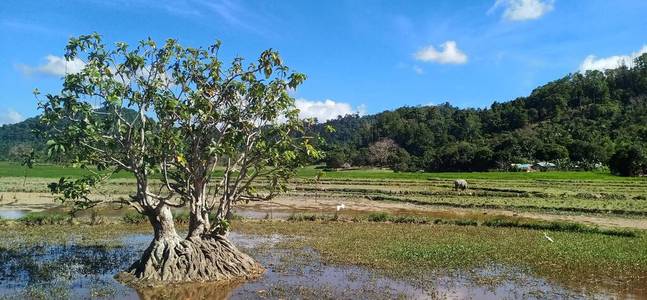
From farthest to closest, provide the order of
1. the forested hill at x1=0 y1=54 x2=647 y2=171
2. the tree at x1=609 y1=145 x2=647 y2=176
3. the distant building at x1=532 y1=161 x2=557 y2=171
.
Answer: the forested hill at x1=0 y1=54 x2=647 y2=171
the distant building at x1=532 y1=161 x2=557 y2=171
the tree at x1=609 y1=145 x2=647 y2=176

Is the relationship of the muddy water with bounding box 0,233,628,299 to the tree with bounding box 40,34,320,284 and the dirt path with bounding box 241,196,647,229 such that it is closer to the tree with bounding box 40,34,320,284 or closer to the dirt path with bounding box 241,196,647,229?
the tree with bounding box 40,34,320,284

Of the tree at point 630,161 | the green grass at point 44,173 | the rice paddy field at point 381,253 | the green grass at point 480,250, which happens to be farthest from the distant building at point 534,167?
the green grass at point 480,250

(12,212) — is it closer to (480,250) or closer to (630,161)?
(480,250)

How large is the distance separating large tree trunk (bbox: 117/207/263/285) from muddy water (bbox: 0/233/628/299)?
44 cm

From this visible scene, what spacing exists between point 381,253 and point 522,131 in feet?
332

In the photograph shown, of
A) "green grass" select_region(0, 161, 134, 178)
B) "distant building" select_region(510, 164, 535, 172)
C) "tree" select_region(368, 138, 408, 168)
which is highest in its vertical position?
"tree" select_region(368, 138, 408, 168)

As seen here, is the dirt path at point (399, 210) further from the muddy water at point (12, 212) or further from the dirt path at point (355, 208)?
the muddy water at point (12, 212)

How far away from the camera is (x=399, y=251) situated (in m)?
18.9

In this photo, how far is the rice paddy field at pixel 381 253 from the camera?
45.0 ft

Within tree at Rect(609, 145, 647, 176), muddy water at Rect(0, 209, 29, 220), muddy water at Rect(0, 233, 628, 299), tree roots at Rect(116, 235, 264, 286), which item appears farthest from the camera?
tree at Rect(609, 145, 647, 176)

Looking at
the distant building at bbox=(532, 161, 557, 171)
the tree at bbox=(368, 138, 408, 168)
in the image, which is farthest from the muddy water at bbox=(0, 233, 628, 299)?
the tree at bbox=(368, 138, 408, 168)

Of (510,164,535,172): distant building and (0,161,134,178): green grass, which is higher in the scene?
(510,164,535,172): distant building

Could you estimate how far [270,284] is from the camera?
14.3 meters

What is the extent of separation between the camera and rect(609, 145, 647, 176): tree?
6688cm
